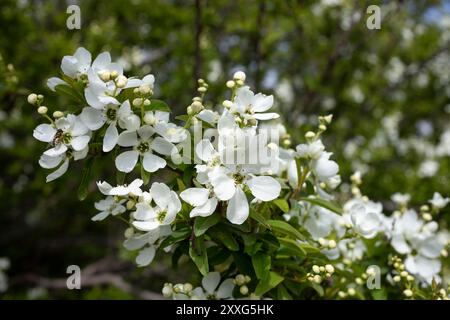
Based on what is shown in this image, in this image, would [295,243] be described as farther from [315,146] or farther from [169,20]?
[169,20]

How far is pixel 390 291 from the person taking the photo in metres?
2.20

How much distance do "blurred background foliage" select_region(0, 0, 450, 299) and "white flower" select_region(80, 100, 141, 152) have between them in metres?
1.50

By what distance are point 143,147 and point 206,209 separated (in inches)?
12.2

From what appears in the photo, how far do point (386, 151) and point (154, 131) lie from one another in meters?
3.94

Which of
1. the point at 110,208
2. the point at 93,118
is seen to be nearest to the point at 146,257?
the point at 110,208

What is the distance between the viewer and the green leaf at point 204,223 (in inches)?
62.5

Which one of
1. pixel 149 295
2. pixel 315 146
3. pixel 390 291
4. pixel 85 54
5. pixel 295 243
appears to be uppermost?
pixel 85 54

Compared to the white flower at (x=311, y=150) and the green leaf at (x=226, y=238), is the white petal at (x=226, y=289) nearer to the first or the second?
the green leaf at (x=226, y=238)

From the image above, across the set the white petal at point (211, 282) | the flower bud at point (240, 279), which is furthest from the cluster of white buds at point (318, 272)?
the white petal at point (211, 282)

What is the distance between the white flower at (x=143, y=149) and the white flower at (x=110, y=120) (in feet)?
0.10

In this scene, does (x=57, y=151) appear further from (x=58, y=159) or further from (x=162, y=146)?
(x=162, y=146)

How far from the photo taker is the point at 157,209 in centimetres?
167
